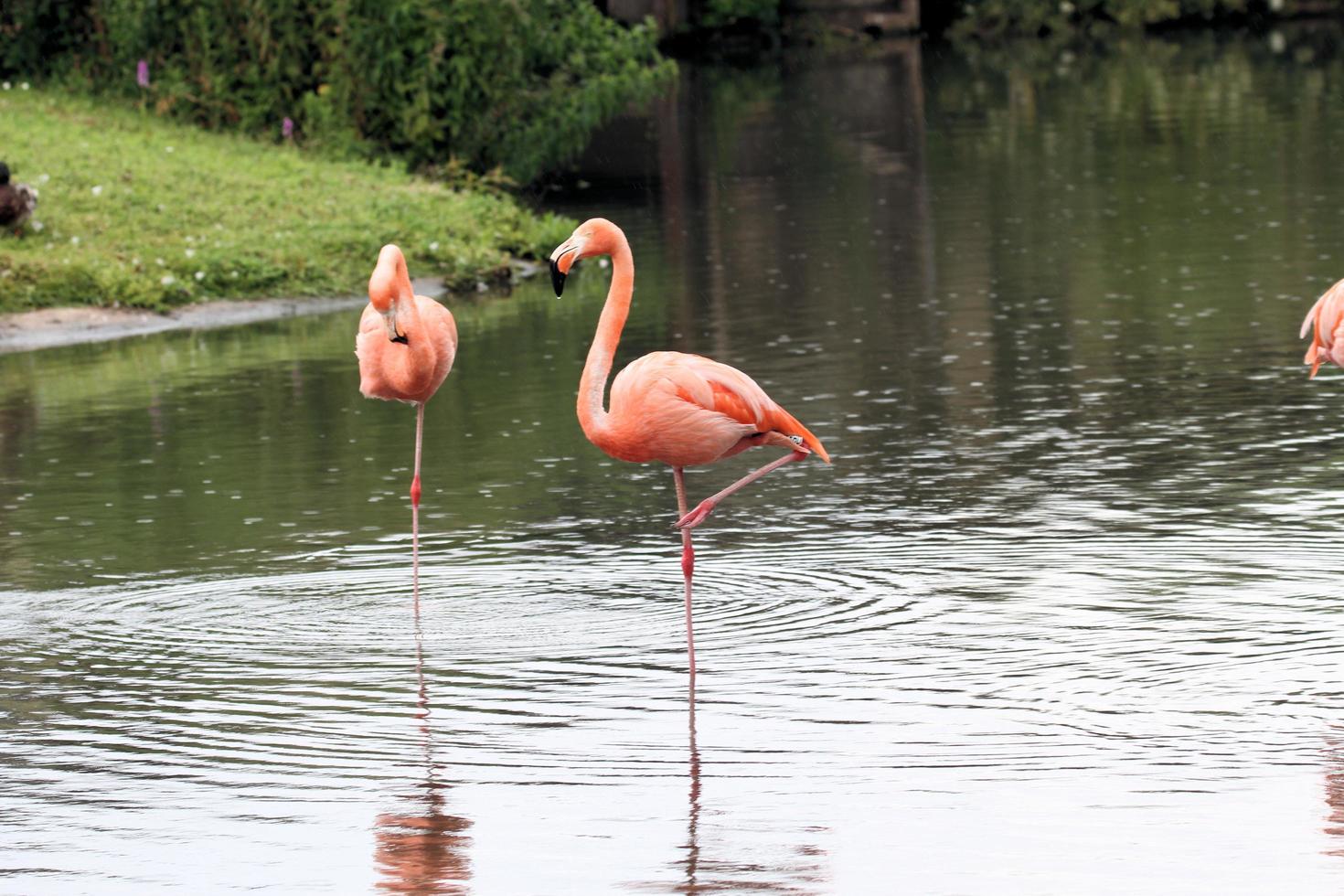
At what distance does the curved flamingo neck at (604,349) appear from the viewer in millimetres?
7273

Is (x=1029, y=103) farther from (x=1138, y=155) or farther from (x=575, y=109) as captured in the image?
(x=575, y=109)

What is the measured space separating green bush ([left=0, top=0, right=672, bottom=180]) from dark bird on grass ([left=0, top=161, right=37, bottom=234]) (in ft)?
15.2

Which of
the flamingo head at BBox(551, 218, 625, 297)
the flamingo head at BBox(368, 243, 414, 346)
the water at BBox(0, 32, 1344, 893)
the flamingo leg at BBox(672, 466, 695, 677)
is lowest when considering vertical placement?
the water at BBox(0, 32, 1344, 893)

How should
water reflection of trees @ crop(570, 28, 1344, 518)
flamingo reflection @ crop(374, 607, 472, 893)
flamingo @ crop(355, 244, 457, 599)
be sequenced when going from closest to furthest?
flamingo reflection @ crop(374, 607, 472, 893), flamingo @ crop(355, 244, 457, 599), water reflection of trees @ crop(570, 28, 1344, 518)

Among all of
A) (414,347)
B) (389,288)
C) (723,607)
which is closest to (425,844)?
(723,607)

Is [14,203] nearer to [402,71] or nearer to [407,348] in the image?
[402,71]

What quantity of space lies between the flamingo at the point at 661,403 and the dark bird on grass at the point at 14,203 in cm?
1051

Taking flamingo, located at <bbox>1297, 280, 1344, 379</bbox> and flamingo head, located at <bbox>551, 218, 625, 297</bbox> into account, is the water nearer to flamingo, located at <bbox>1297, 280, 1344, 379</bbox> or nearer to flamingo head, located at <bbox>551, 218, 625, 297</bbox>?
flamingo, located at <bbox>1297, 280, 1344, 379</bbox>

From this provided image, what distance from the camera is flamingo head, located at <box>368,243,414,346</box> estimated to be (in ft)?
26.7

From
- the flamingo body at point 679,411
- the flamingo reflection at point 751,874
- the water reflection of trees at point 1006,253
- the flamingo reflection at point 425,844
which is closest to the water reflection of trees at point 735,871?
the flamingo reflection at point 751,874

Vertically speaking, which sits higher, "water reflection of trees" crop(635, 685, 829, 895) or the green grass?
the green grass

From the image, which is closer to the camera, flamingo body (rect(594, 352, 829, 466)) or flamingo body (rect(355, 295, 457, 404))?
flamingo body (rect(594, 352, 829, 466))

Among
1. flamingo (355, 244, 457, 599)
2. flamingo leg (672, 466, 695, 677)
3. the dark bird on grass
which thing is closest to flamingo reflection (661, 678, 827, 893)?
flamingo leg (672, 466, 695, 677)

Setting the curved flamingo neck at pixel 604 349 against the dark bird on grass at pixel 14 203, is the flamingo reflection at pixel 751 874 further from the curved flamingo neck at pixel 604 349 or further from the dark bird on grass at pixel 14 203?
the dark bird on grass at pixel 14 203
